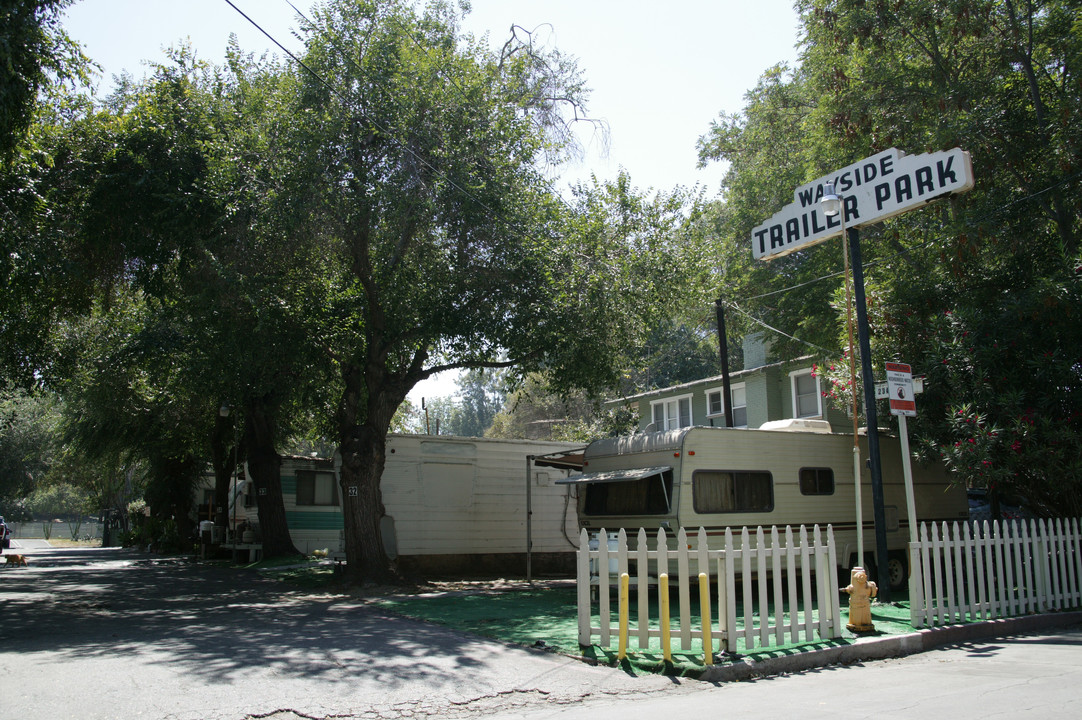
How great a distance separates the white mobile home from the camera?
16625 millimetres

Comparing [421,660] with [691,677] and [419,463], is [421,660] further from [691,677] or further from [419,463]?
[419,463]

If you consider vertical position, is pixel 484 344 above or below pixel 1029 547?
above

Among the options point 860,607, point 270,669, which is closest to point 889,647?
point 860,607

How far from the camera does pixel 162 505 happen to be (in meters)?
29.8

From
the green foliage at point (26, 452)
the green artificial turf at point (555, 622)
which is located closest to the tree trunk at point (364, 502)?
the green artificial turf at point (555, 622)

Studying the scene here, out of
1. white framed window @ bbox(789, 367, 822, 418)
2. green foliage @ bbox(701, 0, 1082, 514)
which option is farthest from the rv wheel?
white framed window @ bbox(789, 367, 822, 418)

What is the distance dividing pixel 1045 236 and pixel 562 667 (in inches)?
469

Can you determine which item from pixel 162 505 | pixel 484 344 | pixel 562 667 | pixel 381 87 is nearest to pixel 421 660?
pixel 562 667

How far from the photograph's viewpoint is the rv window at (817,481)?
13.4 metres

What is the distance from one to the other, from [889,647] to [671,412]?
77.5ft

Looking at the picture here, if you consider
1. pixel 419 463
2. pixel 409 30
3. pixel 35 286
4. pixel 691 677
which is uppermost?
pixel 409 30

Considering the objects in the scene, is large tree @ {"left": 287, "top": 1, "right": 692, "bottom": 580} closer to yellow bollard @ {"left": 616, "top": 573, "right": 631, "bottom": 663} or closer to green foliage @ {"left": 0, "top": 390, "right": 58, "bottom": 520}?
yellow bollard @ {"left": 616, "top": 573, "right": 631, "bottom": 663}

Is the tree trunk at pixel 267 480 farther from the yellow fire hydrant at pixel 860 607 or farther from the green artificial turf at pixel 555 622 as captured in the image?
the yellow fire hydrant at pixel 860 607

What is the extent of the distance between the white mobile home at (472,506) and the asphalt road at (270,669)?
4.83m
